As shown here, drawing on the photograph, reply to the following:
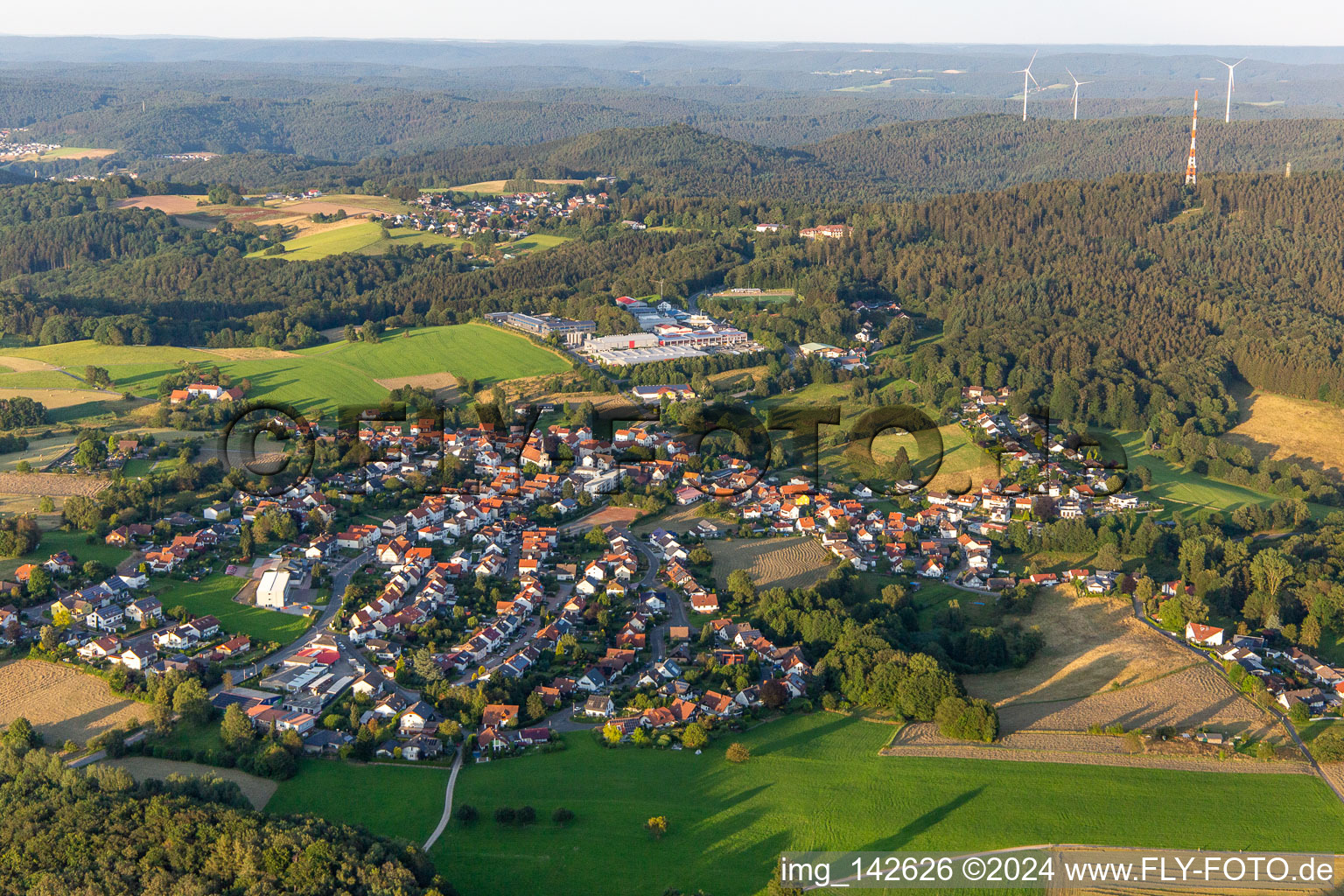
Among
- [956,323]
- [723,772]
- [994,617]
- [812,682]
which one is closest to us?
[723,772]

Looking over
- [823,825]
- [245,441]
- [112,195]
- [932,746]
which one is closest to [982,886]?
[823,825]

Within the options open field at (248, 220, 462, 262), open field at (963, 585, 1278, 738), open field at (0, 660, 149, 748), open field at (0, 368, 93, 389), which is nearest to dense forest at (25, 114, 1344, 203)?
open field at (248, 220, 462, 262)

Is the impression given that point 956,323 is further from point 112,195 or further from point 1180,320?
point 112,195

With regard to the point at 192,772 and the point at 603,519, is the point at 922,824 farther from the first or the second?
the point at 603,519

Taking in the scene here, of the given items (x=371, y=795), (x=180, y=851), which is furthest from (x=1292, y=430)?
(x=180, y=851)

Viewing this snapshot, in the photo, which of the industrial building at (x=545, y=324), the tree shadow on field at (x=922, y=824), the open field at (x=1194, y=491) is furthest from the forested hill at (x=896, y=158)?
the tree shadow on field at (x=922, y=824)

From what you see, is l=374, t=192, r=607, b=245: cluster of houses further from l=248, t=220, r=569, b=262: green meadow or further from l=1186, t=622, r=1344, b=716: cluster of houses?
l=1186, t=622, r=1344, b=716: cluster of houses
